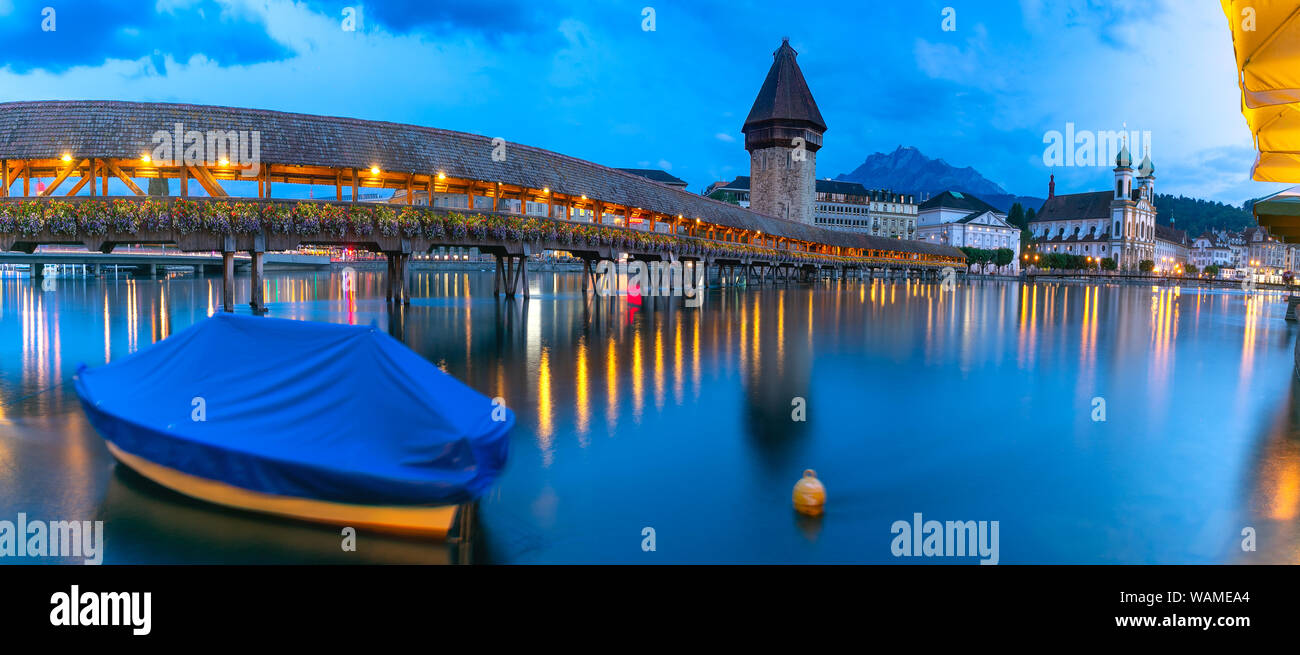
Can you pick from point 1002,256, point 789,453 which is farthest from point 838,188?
point 789,453

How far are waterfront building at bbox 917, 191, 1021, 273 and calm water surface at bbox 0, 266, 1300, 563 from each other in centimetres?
15099

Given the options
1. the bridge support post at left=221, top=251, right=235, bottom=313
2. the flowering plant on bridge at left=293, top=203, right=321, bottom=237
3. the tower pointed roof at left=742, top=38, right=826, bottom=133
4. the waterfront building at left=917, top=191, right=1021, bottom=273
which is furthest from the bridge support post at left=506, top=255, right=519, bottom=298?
the waterfront building at left=917, top=191, right=1021, bottom=273

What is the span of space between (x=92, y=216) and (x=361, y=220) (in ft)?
28.4

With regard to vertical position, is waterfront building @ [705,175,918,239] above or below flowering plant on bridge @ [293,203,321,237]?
above

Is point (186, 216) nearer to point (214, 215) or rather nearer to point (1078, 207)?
point (214, 215)

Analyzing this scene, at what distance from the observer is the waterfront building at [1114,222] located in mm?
167625

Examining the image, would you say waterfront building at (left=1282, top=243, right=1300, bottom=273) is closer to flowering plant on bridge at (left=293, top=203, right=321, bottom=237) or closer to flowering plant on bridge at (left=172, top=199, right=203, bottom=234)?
flowering plant on bridge at (left=293, top=203, right=321, bottom=237)

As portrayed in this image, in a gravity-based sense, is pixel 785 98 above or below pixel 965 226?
above

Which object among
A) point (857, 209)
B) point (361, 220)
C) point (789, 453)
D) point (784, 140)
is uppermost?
point (857, 209)

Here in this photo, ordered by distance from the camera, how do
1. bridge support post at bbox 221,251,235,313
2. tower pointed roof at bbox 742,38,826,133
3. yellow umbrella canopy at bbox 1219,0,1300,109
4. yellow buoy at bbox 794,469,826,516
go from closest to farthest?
yellow umbrella canopy at bbox 1219,0,1300,109 → yellow buoy at bbox 794,469,826,516 → bridge support post at bbox 221,251,235,313 → tower pointed roof at bbox 742,38,826,133

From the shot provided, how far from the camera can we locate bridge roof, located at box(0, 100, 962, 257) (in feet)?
78.4

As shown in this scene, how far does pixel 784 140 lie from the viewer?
8806cm
